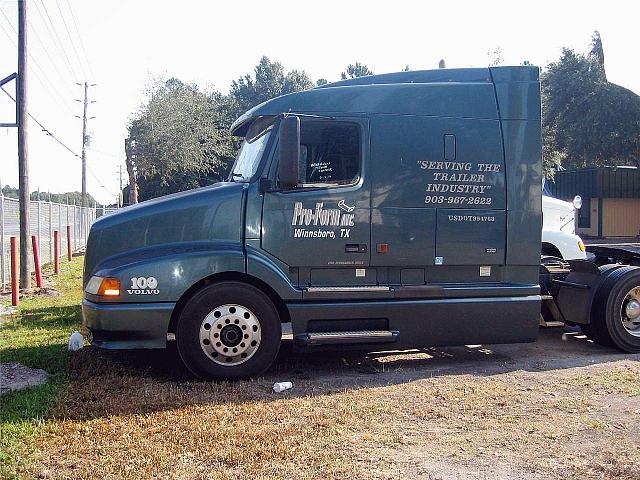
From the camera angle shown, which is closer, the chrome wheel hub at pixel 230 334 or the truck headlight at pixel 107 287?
the truck headlight at pixel 107 287

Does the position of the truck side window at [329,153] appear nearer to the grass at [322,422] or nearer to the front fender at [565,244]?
the grass at [322,422]

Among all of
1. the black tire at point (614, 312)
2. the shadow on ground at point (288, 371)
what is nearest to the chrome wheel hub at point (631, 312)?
the black tire at point (614, 312)

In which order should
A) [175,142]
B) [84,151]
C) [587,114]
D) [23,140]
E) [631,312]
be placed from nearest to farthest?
[631,312]
[23,140]
[175,142]
[587,114]
[84,151]

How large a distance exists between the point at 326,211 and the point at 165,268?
169 cm

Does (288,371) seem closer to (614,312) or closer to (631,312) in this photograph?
(614,312)

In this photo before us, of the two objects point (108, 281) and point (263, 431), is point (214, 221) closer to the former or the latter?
point (108, 281)

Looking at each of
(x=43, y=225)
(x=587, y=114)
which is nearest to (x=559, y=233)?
(x=43, y=225)

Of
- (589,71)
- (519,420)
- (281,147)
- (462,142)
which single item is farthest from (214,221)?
(589,71)

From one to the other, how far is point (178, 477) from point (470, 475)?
6.06 ft

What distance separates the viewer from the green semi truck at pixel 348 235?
6.22 meters

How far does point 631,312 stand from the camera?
313 inches

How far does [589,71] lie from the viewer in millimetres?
36531

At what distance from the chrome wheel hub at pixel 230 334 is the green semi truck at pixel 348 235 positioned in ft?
0.04

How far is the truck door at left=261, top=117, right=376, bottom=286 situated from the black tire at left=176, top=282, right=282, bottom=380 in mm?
505
